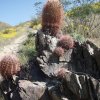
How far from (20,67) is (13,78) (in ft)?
1.75

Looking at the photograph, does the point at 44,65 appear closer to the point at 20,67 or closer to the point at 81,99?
the point at 20,67

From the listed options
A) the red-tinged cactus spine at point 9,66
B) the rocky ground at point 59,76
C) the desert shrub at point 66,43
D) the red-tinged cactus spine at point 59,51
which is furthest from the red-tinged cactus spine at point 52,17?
the red-tinged cactus spine at point 9,66

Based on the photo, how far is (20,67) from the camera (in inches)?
399

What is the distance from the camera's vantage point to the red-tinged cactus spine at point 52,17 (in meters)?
10.4

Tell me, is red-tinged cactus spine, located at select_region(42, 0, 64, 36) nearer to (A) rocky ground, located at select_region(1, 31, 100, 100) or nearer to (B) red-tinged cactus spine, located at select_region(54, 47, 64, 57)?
(A) rocky ground, located at select_region(1, 31, 100, 100)

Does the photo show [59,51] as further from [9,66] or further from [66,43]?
[9,66]

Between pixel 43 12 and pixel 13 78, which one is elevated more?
pixel 43 12

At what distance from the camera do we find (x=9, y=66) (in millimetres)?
9617

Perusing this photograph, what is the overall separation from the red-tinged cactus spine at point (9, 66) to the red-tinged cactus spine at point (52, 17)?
1490 mm

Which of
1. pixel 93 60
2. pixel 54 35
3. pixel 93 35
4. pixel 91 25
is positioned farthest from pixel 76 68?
pixel 91 25

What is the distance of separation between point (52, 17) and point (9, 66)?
1898 mm

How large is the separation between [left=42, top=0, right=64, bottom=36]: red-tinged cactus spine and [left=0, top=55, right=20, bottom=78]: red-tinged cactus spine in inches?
58.6

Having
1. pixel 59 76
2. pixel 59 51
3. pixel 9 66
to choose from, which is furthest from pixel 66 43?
pixel 9 66

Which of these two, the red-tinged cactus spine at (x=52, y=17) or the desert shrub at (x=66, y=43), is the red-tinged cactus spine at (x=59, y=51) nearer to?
the desert shrub at (x=66, y=43)
